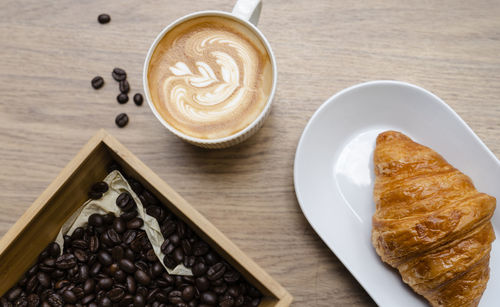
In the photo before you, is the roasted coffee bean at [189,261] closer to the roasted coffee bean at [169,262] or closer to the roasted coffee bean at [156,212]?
the roasted coffee bean at [169,262]

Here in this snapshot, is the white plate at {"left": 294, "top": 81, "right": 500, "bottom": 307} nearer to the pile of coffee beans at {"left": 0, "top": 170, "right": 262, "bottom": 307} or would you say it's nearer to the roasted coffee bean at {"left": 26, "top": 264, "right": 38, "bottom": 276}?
the pile of coffee beans at {"left": 0, "top": 170, "right": 262, "bottom": 307}

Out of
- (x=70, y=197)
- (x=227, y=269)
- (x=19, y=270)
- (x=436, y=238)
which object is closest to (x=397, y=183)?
(x=436, y=238)

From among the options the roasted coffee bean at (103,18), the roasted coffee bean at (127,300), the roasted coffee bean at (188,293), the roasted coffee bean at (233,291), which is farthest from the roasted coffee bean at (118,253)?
the roasted coffee bean at (103,18)

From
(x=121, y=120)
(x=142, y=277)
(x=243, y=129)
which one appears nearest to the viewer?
(x=243, y=129)

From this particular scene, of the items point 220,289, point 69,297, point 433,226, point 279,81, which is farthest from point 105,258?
point 433,226

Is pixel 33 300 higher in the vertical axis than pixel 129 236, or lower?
lower

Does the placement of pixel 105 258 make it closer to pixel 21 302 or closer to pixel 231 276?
pixel 21 302

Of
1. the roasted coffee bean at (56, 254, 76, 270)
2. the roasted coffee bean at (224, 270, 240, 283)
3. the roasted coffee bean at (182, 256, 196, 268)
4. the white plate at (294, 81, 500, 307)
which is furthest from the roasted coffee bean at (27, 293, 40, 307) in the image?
the white plate at (294, 81, 500, 307)
